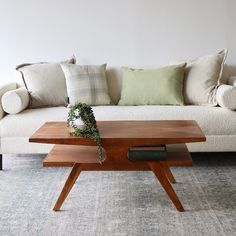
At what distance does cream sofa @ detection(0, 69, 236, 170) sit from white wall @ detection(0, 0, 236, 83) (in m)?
0.99

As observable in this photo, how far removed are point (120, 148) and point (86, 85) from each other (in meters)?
1.31

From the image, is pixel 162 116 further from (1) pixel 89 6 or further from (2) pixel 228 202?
(1) pixel 89 6

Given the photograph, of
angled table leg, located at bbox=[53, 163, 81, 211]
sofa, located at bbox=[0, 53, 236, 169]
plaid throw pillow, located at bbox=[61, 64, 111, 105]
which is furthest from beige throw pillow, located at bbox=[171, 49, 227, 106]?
angled table leg, located at bbox=[53, 163, 81, 211]

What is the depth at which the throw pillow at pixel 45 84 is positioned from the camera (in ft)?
11.2

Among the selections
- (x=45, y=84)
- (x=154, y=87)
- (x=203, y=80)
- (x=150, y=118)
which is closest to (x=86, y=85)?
(x=45, y=84)

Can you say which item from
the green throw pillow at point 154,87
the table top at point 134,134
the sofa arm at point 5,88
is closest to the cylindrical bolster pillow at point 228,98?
the green throw pillow at point 154,87

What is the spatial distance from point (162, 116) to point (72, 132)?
1004 mm

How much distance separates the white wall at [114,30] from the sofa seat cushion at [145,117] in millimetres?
1028

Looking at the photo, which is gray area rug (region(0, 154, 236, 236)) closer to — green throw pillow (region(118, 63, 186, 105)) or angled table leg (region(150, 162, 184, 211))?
angled table leg (region(150, 162, 184, 211))

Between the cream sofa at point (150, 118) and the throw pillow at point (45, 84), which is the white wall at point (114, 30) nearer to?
the throw pillow at point (45, 84)

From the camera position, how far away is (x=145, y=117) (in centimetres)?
304

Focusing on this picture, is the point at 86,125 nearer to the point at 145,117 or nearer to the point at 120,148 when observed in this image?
the point at 120,148

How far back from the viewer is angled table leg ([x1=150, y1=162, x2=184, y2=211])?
222cm

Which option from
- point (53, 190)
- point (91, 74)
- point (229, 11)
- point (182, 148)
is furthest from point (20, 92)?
point (229, 11)
